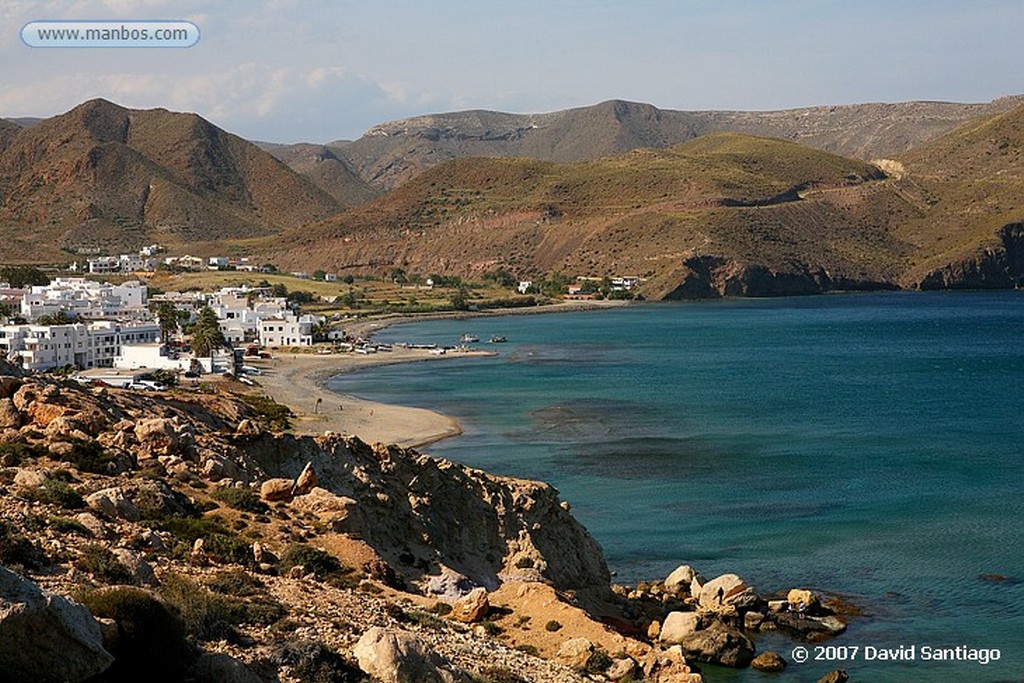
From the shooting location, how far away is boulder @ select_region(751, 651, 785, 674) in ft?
95.7

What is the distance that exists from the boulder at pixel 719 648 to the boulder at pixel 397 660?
12.5m

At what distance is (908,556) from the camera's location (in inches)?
1618

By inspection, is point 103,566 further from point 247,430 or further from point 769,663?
point 769,663

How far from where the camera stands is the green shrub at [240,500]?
24.9 meters

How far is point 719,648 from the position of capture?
29359mm

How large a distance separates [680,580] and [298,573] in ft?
53.5

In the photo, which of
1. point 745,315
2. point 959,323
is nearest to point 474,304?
point 745,315

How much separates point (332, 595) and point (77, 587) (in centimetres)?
496

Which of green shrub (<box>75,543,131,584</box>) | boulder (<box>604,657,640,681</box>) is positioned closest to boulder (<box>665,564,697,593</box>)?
boulder (<box>604,657,640,681</box>)

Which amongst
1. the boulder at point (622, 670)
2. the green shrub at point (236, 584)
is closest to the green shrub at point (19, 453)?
the green shrub at point (236, 584)

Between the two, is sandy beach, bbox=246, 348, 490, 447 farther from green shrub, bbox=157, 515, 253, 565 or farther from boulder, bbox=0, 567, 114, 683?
boulder, bbox=0, 567, 114, 683

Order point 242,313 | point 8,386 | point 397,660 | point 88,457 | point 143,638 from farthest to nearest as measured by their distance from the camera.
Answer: point 242,313, point 8,386, point 88,457, point 397,660, point 143,638

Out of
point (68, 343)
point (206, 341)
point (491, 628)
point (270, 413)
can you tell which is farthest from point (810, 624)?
point (206, 341)

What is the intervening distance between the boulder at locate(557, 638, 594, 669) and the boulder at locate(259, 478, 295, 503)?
7.10 m
